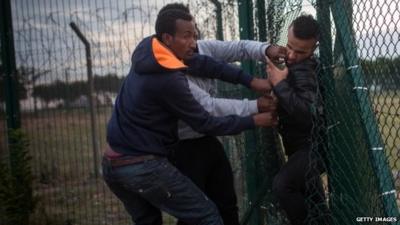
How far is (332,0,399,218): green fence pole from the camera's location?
3.32 m

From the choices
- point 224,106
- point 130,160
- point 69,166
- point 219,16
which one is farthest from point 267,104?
point 69,166

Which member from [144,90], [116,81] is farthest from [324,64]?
[116,81]

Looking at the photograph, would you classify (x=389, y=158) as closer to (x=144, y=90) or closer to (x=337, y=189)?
(x=337, y=189)

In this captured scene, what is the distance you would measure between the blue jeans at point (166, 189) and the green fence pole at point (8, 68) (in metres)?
2.78

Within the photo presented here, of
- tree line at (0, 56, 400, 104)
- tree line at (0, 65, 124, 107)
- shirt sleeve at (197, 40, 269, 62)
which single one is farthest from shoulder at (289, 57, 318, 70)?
tree line at (0, 65, 124, 107)

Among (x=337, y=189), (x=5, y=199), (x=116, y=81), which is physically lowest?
(x=5, y=199)

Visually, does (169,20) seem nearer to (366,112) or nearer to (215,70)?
(215,70)

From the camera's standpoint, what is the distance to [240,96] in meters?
4.68

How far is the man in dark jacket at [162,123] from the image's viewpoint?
344cm

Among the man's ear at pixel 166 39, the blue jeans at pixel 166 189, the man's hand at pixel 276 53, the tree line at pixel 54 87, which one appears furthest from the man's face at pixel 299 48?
the tree line at pixel 54 87

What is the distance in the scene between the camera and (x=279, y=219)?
4.30 m

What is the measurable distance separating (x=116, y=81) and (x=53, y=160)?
1.06 m

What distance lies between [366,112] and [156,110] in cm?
115

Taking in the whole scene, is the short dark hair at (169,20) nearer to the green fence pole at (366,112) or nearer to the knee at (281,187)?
the green fence pole at (366,112)
